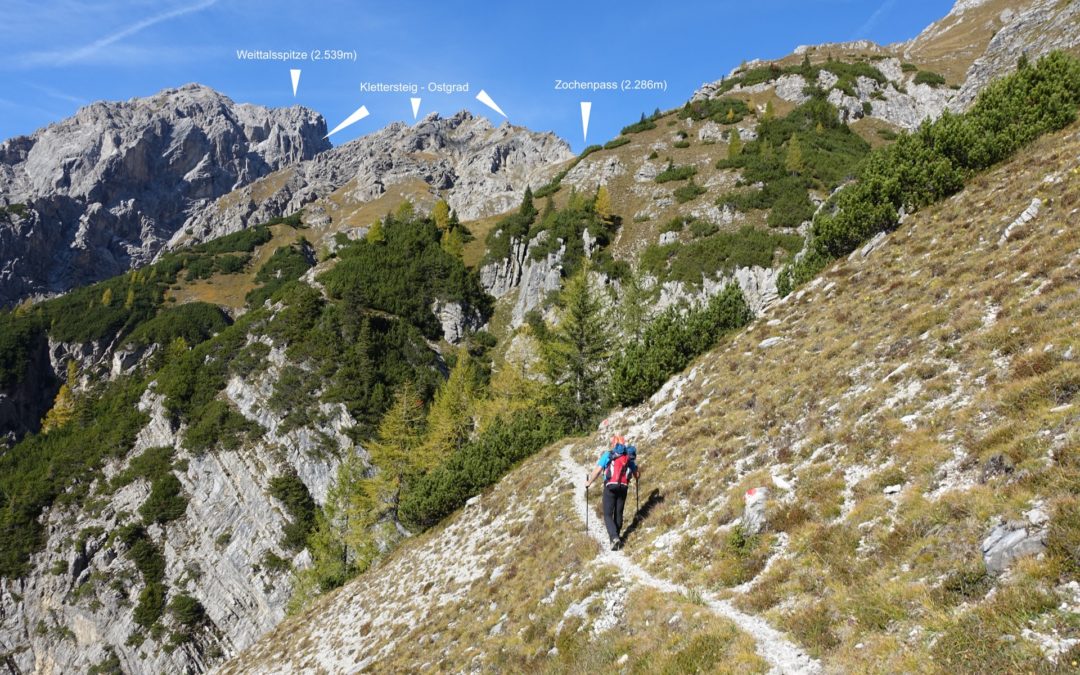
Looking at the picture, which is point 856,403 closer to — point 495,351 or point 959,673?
point 959,673

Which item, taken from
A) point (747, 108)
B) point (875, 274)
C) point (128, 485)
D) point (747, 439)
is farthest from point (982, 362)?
point (747, 108)

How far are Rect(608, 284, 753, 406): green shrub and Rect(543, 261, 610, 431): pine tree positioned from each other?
450 inches

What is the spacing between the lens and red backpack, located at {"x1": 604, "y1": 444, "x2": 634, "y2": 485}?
1348 centimetres

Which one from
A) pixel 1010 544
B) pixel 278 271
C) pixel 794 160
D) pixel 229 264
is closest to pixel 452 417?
pixel 1010 544

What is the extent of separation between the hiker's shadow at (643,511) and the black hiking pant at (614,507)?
1.24ft

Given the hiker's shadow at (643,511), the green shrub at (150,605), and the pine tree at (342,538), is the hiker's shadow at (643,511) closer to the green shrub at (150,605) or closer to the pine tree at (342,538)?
the pine tree at (342,538)

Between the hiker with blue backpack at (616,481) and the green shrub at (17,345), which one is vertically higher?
the green shrub at (17,345)

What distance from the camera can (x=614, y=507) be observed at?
46.0 ft

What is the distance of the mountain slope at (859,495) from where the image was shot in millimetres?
6086

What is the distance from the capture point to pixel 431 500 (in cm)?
3148

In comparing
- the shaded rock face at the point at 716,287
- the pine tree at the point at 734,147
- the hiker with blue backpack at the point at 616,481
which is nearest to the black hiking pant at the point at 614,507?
the hiker with blue backpack at the point at 616,481

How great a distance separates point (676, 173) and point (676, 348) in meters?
59.0

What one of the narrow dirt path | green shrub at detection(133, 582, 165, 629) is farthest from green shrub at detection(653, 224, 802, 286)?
green shrub at detection(133, 582, 165, 629)

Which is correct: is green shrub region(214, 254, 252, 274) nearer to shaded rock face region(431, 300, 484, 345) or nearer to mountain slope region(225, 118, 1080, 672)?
shaded rock face region(431, 300, 484, 345)
